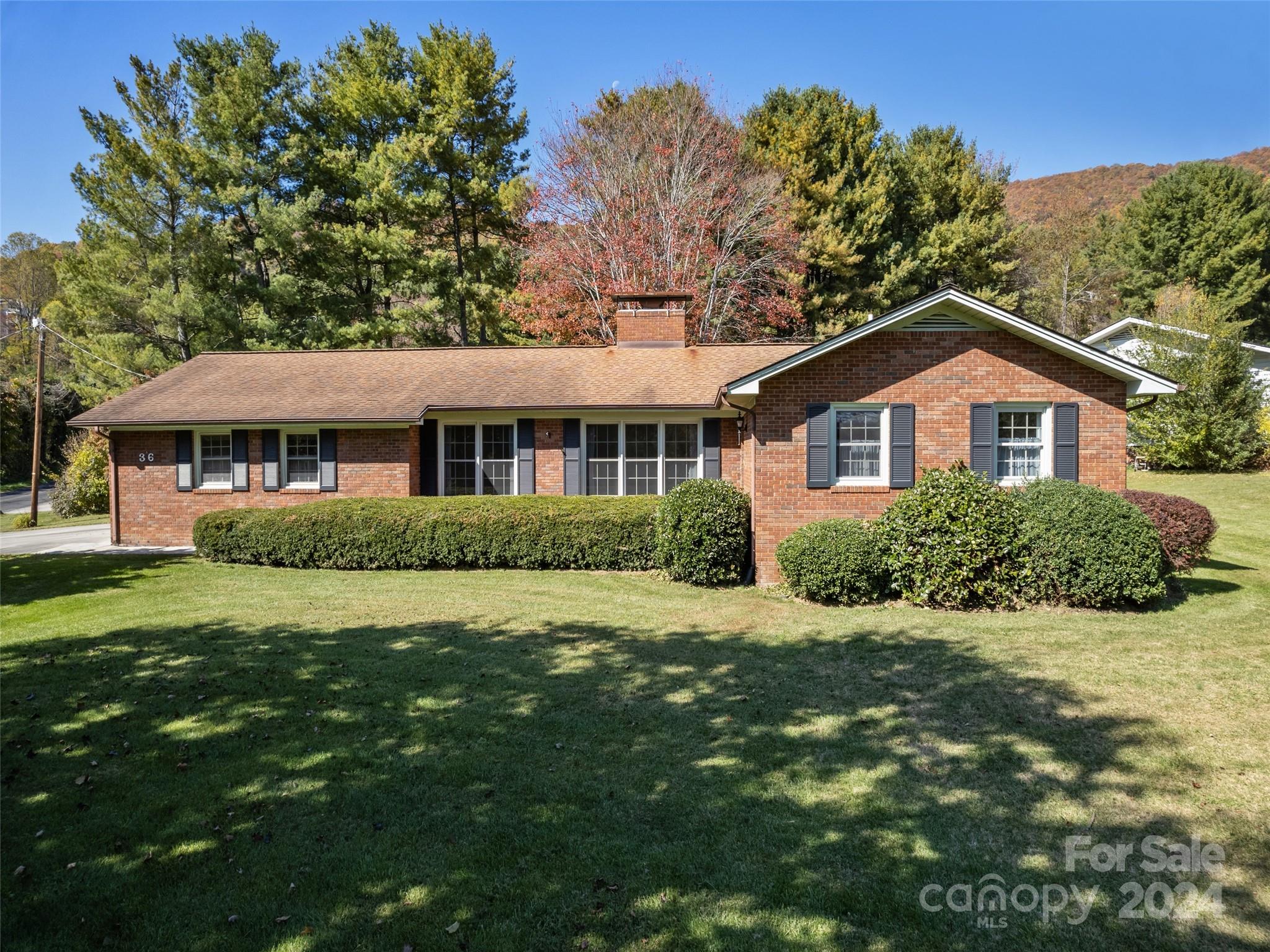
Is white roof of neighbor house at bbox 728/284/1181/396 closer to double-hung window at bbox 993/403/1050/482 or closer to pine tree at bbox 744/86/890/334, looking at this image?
double-hung window at bbox 993/403/1050/482

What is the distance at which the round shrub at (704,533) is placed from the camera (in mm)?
11719

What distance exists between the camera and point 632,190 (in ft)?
90.9

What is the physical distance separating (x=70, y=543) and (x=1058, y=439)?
21017 millimetres

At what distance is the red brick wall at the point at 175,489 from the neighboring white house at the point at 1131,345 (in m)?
25.1

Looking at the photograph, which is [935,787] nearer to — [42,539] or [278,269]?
[42,539]

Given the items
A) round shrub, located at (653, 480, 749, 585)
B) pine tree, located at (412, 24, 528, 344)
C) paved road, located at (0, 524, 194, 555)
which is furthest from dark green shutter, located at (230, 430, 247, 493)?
pine tree, located at (412, 24, 528, 344)

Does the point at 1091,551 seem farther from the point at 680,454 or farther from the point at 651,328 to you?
the point at 651,328

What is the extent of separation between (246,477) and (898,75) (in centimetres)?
1693

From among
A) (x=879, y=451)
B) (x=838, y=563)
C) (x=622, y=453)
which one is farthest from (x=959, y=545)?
(x=622, y=453)

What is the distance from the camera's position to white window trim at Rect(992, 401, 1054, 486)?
468 inches

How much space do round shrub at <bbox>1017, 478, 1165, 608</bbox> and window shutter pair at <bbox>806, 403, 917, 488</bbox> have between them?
2.28 m

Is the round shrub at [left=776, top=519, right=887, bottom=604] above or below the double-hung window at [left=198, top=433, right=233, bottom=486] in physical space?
below

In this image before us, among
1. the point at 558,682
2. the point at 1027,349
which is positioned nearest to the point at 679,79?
the point at 1027,349

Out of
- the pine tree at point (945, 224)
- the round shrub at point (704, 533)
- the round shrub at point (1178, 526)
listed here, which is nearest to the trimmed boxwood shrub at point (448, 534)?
the round shrub at point (704, 533)
